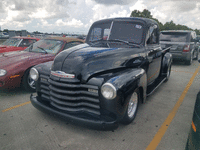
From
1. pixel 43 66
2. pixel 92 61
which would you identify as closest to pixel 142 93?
pixel 92 61

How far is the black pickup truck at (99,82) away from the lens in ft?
8.00

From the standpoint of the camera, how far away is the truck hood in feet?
8.75

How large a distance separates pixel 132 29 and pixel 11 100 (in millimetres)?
3597

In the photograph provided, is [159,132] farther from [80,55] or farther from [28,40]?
[28,40]

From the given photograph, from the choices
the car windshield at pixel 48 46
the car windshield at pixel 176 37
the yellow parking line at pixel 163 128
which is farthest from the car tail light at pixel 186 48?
the car windshield at pixel 48 46

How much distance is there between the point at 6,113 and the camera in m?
3.49

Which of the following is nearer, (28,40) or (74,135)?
(74,135)

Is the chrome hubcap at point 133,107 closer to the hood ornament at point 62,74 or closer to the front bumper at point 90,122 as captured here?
the front bumper at point 90,122

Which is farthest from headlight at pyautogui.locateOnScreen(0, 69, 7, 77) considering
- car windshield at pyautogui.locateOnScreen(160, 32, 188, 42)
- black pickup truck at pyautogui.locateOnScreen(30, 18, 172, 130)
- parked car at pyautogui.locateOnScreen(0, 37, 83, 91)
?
car windshield at pyautogui.locateOnScreen(160, 32, 188, 42)

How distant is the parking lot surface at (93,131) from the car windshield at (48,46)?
1871mm

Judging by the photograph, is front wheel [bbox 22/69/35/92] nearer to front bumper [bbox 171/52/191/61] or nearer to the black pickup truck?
the black pickup truck

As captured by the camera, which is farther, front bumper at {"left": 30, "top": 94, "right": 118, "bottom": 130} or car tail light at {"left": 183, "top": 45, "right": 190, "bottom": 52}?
car tail light at {"left": 183, "top": 45, "right": 190, "bottom": 52}

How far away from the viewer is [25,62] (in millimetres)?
4391

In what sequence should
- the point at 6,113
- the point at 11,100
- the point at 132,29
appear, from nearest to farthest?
the point at 6,113 < the point at 132,29 < the point at 11,100
